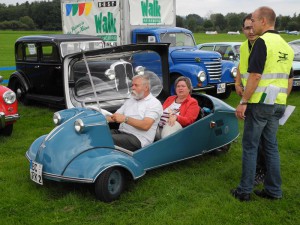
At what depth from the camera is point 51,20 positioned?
6712cm

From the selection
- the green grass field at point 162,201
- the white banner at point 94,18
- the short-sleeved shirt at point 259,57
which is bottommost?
the green grass field at point 162,201

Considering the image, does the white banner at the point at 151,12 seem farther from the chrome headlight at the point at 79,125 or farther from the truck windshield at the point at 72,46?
the chrome headlight at the point at 79,125

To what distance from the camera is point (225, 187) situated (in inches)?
180

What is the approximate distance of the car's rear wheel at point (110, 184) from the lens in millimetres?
4020

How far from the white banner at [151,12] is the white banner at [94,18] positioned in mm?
498

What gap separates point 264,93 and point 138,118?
62.0 inches

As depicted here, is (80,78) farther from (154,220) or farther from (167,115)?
(154,220)

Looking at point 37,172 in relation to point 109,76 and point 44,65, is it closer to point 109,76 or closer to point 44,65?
point 109,76

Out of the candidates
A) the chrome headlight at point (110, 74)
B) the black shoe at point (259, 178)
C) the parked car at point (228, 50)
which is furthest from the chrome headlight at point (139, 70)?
the parked car at point (228, 50)

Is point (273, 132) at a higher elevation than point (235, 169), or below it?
higher

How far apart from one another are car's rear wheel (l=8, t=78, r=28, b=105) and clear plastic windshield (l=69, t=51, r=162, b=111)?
5.00 meters

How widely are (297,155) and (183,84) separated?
2174mm

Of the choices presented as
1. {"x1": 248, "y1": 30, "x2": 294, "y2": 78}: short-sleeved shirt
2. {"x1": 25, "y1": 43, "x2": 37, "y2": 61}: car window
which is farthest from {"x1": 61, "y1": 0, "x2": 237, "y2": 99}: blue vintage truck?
{"x1": 248, "y1": 30, "x2": 294, "y2": 78}: short-sleeved shirt

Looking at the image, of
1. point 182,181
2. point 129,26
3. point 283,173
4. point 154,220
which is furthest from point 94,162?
point 129,26
